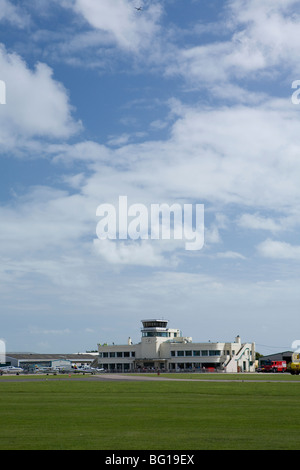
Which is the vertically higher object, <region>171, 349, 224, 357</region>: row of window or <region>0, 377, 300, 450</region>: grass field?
<region>171, 349, 224, 357</region>: row of window

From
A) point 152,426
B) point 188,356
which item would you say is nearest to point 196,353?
point 188,356

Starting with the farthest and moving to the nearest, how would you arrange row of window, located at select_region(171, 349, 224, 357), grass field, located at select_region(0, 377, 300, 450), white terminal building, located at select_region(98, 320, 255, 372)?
row of window, located at select_region(171, 349, 224, 357), white terminal building, located at select_region(98, 320, 255, 372), grass field, located at select_region(0, 377, 300, 450)

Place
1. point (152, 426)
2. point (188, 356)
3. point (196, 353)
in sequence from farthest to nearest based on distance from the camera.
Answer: point (188, 356) < point (196, 353) < point (152, 426)

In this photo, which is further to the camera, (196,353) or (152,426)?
(196,353)

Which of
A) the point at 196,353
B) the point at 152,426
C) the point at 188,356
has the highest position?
the point at 196,353

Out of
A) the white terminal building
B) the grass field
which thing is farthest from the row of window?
the grass field

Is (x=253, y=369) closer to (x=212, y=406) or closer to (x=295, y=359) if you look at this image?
(x=295, y=359)

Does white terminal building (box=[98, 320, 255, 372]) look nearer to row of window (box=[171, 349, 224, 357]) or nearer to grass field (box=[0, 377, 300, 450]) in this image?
row of window (box=[171, 349, 224, 357])

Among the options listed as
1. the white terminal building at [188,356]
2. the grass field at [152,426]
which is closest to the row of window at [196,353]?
the white terminal building at [188,356]

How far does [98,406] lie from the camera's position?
3728 centimetres

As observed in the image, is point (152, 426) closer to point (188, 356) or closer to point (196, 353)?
point (196, 353)

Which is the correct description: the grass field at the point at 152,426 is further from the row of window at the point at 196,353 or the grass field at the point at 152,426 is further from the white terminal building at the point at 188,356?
the row of window at the point at 196,353
